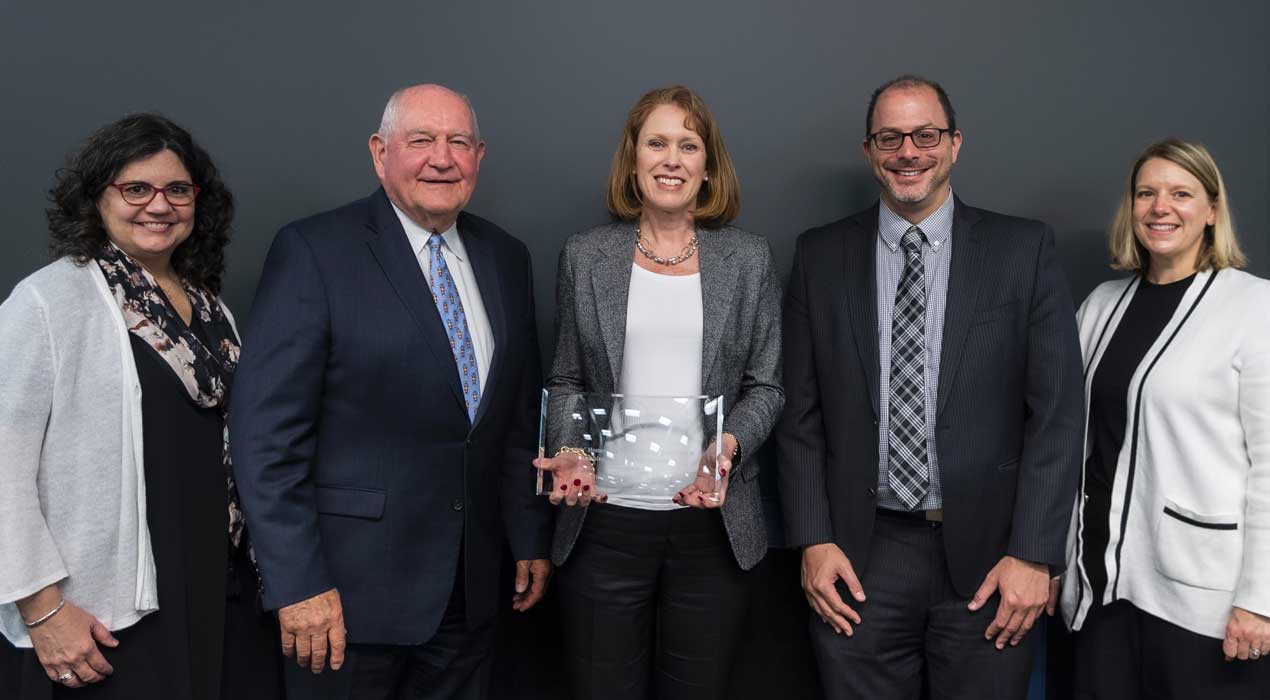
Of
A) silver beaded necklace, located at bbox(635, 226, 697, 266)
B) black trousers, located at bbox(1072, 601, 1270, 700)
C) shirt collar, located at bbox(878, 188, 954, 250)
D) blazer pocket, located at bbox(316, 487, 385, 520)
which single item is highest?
shirt collar, located at bbox(878, 188, 954, 250)

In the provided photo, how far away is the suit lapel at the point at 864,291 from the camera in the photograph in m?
2.13

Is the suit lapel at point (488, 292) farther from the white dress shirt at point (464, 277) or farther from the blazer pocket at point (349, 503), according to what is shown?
the blazer pocket at point (349, 503)

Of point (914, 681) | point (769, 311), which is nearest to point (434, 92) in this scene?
point (769, 311)

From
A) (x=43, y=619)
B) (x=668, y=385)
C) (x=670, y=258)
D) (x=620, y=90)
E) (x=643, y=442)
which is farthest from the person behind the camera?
(x=620, y=90)

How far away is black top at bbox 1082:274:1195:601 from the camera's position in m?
2.15

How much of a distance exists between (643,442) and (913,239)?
87 centimetres

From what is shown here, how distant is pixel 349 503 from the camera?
1878mm

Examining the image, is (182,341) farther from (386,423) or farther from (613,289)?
(613,289)

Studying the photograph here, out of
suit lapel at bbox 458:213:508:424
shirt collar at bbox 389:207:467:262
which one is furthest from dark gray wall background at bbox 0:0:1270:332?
shirt collar at bbox 389:207:467:262

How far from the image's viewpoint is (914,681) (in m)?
2.18

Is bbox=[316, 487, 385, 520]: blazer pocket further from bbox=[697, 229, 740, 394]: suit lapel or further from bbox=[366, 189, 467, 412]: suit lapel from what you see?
bbox=[697, 229, 740, 394]: suit lapel

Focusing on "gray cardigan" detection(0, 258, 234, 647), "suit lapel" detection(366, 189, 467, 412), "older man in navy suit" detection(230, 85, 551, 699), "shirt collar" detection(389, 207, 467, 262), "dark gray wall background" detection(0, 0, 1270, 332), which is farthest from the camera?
"dark gray wall background" detection(0, 0, 1270, 332)

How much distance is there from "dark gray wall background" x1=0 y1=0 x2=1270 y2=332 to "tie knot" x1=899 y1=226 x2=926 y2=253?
56 cm

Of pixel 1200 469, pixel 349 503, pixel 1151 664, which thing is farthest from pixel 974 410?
pixel 349 503
